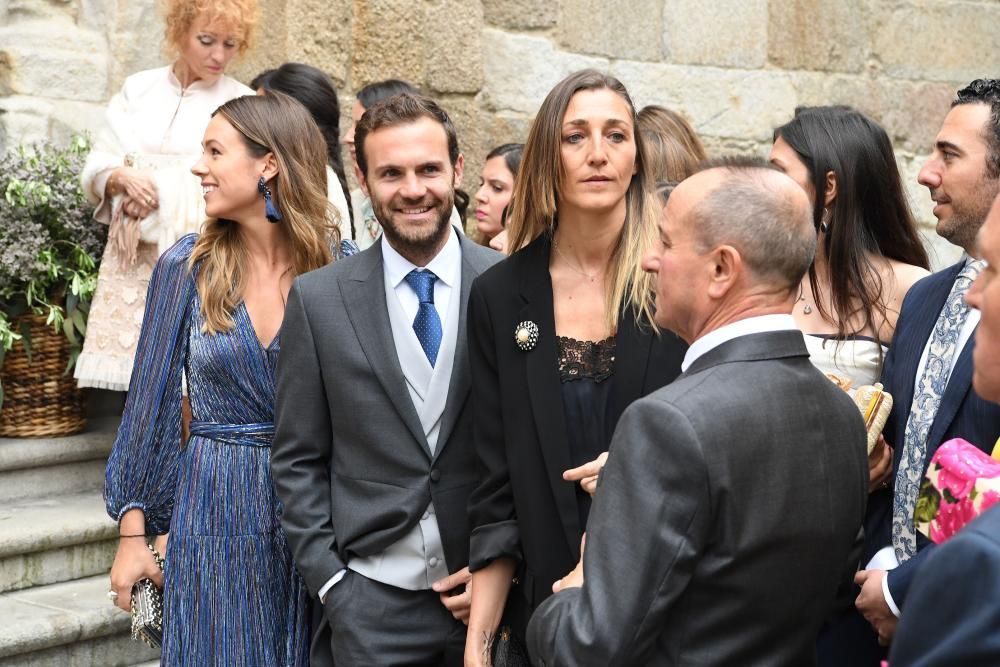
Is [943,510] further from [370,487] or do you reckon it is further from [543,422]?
[370,487]

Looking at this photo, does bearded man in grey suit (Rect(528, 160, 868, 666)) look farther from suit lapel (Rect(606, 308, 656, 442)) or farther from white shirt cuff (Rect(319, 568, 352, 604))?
white shirt cuff (Rect(319, 568, 352, 604))

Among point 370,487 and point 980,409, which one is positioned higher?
A: point 980,409

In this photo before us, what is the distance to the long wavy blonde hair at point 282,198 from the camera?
3.49 metres

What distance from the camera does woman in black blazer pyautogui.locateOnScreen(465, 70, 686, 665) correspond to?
2.74 m

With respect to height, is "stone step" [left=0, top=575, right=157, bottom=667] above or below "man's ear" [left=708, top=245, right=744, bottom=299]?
below

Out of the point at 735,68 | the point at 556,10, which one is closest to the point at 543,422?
the point at 556,10

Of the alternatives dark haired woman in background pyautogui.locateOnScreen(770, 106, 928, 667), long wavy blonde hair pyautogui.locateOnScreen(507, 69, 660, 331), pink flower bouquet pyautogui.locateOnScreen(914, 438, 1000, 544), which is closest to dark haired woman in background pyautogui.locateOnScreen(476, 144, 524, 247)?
dark haired woman in background pyautogui.locateOnScreen(770, 106, 928, 667)

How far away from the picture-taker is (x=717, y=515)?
2008 millimetres

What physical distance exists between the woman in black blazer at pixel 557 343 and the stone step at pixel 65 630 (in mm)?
1968

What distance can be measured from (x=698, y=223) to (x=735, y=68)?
574 cm

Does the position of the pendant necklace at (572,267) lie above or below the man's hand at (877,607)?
above

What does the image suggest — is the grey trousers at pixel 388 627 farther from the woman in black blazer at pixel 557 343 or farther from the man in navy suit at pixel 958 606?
the man in navy suit at pixel 958 606

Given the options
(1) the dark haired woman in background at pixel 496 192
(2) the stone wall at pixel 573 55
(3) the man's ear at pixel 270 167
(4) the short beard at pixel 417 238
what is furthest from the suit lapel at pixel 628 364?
(2) the stone wall at pixel 573 55

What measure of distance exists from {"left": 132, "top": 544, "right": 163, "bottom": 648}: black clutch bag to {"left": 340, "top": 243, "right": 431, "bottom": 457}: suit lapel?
950 millimetres
